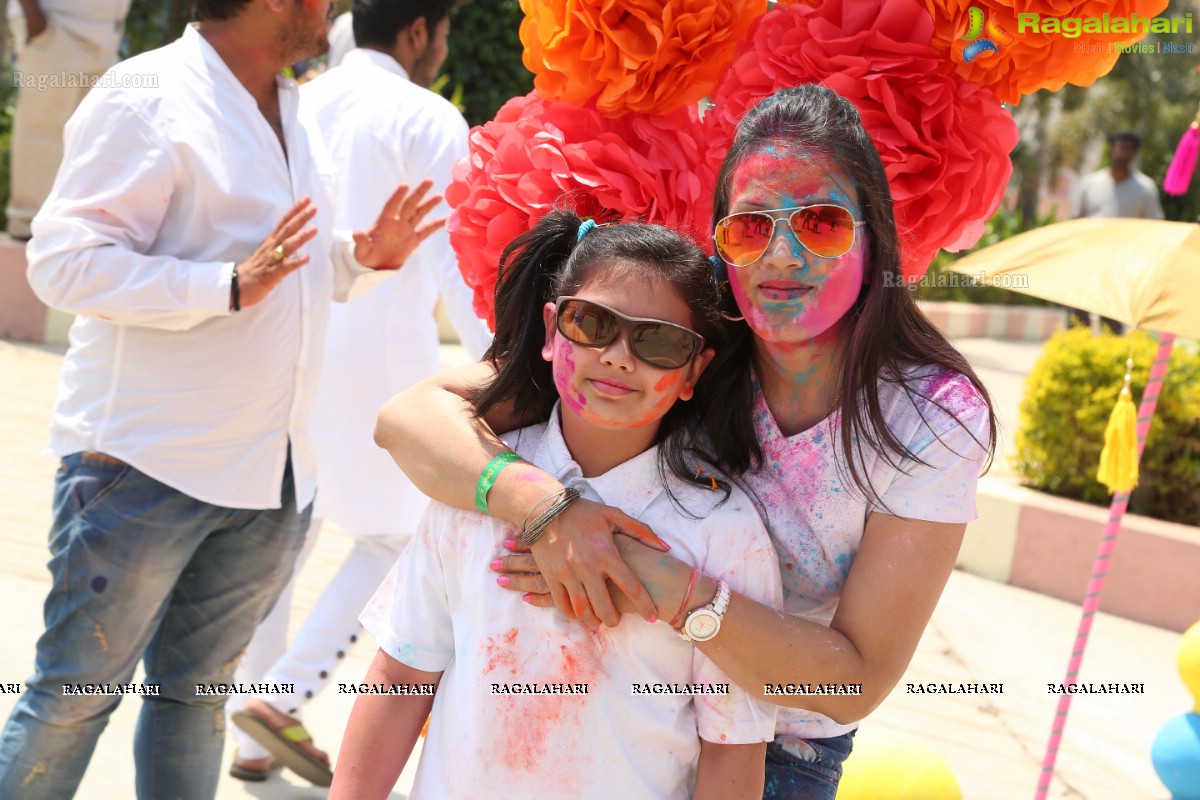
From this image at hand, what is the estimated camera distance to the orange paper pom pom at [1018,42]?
6.20 ft

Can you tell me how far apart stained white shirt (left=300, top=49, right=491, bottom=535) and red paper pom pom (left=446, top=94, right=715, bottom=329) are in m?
1.50

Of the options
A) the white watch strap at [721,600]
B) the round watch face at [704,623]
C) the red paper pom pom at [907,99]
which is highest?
the red paper pom pom at [907,99]

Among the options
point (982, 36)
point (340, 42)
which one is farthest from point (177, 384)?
point (340, 42)

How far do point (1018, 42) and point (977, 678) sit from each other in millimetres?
3569

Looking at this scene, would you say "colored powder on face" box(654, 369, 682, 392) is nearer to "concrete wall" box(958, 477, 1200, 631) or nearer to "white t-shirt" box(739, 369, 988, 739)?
"white t-shirt" box(739, 369, 988, 739)

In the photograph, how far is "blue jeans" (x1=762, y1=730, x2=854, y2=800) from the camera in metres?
1.89

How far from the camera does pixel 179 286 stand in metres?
2.44

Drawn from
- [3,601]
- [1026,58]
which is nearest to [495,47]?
[3,601]

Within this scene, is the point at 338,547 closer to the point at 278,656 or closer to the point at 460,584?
the point at 278,656

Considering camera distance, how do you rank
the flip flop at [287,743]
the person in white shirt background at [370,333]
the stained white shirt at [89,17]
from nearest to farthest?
the flip flop at [287,743]
the person in white shirt background at [370,333]
the stained white shirt at [89,17]

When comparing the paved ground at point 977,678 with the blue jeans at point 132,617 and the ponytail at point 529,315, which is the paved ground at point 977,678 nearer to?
the blue jeans at point 132,617

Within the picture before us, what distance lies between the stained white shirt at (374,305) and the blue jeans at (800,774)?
2.00 meters

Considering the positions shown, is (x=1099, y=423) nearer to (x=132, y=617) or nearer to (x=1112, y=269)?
(x=1112, y=269)

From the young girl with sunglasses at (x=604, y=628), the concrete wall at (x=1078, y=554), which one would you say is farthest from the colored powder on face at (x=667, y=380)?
the concrete wall at (x=1078, y=554)
